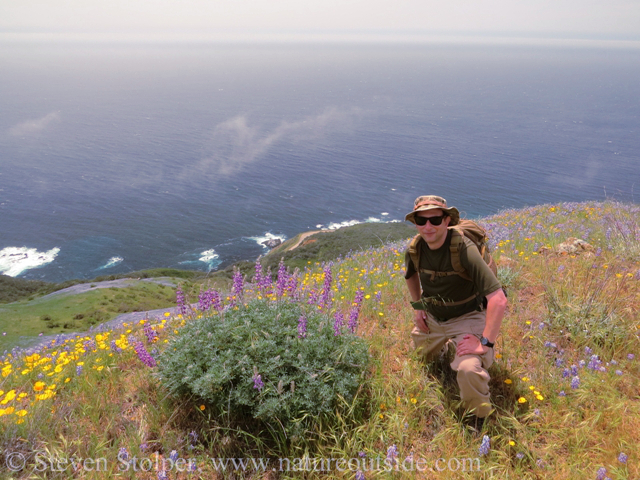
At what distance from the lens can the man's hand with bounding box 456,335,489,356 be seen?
4023 mm

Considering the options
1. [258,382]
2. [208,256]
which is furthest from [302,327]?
[208,256]

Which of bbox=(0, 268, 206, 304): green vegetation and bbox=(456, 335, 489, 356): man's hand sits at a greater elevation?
bbox=(456, 335, 489, 356): man's hand

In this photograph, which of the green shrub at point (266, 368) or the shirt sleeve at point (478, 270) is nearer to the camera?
the green shrub at point (266, 368)

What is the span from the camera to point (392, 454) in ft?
11.3

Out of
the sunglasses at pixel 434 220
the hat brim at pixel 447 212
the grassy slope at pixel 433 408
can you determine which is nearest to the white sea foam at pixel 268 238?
the grassy slope at pixel 433 408

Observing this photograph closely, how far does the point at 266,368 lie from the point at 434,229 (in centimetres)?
238

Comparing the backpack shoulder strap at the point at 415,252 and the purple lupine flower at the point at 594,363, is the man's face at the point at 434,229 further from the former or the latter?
the purple lupine flower at the point at 594,363

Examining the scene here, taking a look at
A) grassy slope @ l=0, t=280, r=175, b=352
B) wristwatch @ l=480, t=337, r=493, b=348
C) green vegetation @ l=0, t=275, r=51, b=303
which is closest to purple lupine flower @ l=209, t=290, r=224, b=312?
wristwatch @ l=480, t=337, r=493, b=348

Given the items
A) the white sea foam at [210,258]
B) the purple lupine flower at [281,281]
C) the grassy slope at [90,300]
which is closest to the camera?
the purple lupine flower at [281,281]

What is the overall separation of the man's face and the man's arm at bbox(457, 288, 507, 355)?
0.81m

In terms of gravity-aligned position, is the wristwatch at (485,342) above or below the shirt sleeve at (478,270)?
below

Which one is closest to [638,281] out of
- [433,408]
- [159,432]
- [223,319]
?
[433,408]

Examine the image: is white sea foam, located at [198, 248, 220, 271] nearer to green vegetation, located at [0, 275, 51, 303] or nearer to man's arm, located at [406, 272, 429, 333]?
green vegetation, located at [0, 275, 51, 303]

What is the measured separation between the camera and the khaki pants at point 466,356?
3.90 m
